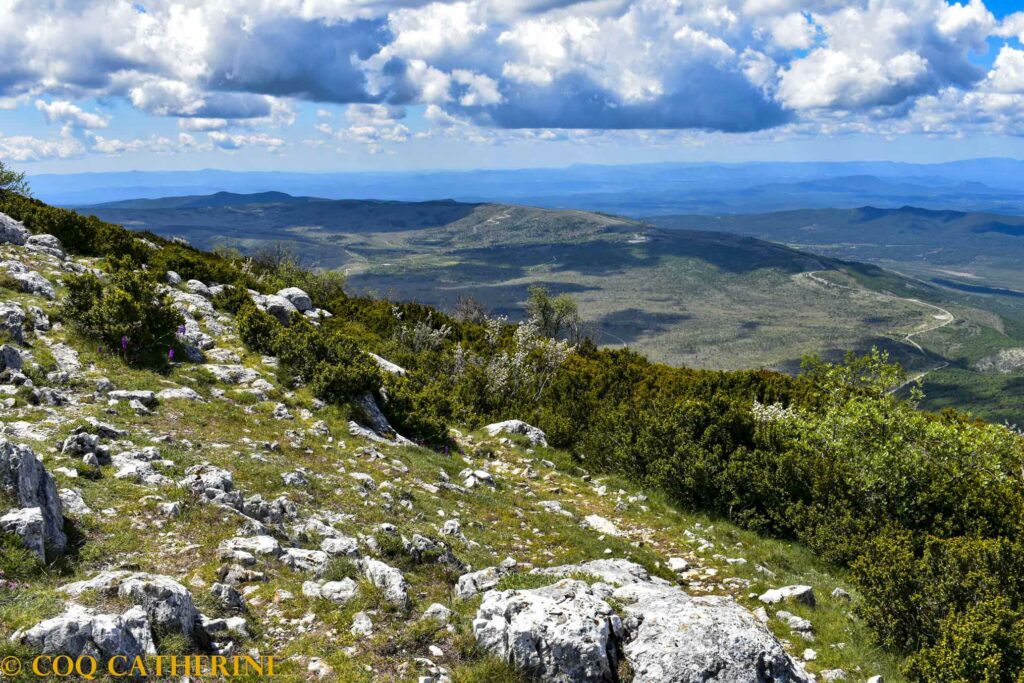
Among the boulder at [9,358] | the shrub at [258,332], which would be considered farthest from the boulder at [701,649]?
the shrub at [258,332]

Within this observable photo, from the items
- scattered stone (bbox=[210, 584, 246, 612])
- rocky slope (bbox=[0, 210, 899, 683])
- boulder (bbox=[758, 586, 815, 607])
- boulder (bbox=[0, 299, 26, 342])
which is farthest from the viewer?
boulder (bbox=[0, 299, 26, 342])

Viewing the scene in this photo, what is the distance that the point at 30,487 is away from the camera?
8789 millimetres

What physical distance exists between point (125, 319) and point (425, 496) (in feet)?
38.2

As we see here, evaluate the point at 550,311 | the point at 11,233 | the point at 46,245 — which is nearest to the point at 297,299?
the point at 46,245

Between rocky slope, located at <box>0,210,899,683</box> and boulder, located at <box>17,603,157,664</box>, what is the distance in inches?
0.9

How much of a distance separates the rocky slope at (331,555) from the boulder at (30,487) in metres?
0.04

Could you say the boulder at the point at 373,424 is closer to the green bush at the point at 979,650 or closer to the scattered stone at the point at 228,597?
the scattered stone at the point at 228,597

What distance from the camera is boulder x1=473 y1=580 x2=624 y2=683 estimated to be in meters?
8.26

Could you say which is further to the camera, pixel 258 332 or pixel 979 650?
pixel 258 332

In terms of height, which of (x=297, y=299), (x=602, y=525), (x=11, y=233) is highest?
(x=11, y=233)

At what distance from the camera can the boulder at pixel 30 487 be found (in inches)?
336

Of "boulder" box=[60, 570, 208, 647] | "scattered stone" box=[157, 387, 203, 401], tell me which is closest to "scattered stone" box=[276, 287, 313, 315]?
"scattered stone" box=[157, 387, 203, 401]

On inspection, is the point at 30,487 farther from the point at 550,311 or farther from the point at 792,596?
the point at 550,311

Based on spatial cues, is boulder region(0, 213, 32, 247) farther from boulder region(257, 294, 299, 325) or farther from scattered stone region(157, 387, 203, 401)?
Answer: scattered stone region(157, 387, 203, 401)
